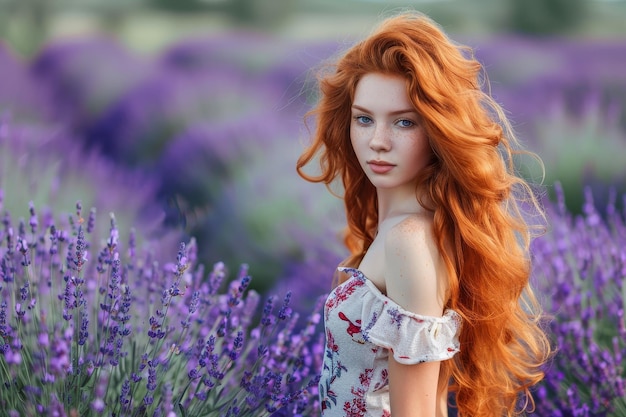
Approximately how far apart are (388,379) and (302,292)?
4.51ft

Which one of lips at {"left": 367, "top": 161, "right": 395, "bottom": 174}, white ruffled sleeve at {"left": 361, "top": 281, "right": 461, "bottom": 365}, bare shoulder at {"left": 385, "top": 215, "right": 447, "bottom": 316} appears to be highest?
lips at {"left": 367, "top": 161, "right": 395, "bottom": 174}

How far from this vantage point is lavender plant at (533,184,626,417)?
7.82 ft

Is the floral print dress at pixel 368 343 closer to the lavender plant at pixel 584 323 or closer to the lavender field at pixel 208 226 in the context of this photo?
the lavender field at pixel 208 226

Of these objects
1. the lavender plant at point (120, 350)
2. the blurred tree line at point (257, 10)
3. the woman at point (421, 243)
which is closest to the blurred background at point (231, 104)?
the blurred tree line at point (257, 10)

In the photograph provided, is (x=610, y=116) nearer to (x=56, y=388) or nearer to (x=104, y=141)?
(x=104, y=141)

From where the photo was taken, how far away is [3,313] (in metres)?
1.78

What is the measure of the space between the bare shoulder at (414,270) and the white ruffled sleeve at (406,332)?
0.02 meters

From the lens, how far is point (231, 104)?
512 cm

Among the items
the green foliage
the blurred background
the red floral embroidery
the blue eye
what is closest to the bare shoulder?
the red floral embroidery

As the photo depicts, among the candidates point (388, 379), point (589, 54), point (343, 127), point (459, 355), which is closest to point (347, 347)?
point (388, 379)

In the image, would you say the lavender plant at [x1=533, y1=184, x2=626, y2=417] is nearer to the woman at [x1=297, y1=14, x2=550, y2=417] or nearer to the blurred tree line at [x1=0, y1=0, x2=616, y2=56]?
the woman at [x1=297, y1=14, x2=550, y2=417]

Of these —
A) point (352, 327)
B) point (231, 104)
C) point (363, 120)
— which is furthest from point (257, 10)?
point (352, 327)

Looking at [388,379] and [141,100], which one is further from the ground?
[388,379]

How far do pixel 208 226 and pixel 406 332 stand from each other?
7.56 feet
